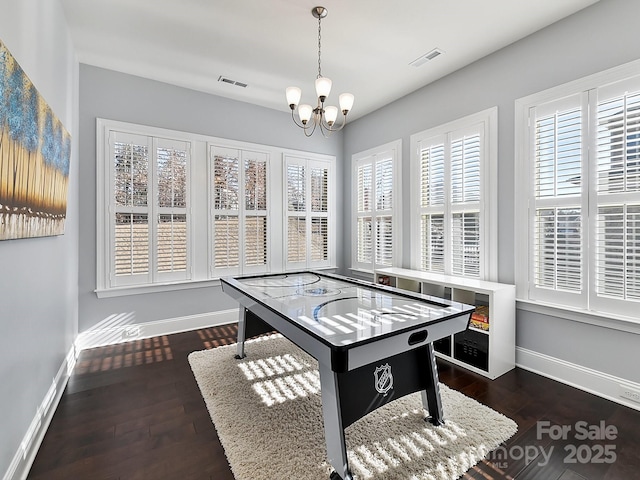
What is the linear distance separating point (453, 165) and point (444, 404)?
2.47 metres

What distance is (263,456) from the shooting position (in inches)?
→ 71.7

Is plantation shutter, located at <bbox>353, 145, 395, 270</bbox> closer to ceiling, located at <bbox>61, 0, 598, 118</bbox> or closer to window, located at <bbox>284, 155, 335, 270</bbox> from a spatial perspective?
window, located at <bbox>284, 155, 335, 270</bbox>

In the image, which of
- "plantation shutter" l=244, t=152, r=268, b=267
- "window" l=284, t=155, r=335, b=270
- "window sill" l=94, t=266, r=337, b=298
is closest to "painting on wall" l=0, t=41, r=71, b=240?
"window sill" l=94, t=266, r=337, b=298

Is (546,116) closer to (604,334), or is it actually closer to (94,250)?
(604,334)

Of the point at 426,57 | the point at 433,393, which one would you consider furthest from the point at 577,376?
the point at 426,57

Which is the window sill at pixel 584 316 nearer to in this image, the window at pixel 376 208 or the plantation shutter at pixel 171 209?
the window at pixel 376 208

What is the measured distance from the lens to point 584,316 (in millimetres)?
2561

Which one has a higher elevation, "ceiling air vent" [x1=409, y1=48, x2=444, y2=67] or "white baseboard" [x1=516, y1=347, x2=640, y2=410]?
"ceiling air vent" [x1=409, y1=48, x2=444, y2=67]

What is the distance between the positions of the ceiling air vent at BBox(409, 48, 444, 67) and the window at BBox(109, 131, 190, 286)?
2873 mm

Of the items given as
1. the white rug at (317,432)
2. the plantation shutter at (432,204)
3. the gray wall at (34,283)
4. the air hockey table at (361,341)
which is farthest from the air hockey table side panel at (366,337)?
the plantation shutter at (432,204)

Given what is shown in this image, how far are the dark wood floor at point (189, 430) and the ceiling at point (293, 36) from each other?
10.2 ft

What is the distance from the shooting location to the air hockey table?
60.9 inches

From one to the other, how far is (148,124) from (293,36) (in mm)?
2058

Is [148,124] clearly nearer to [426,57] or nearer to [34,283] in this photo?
[34,283]
